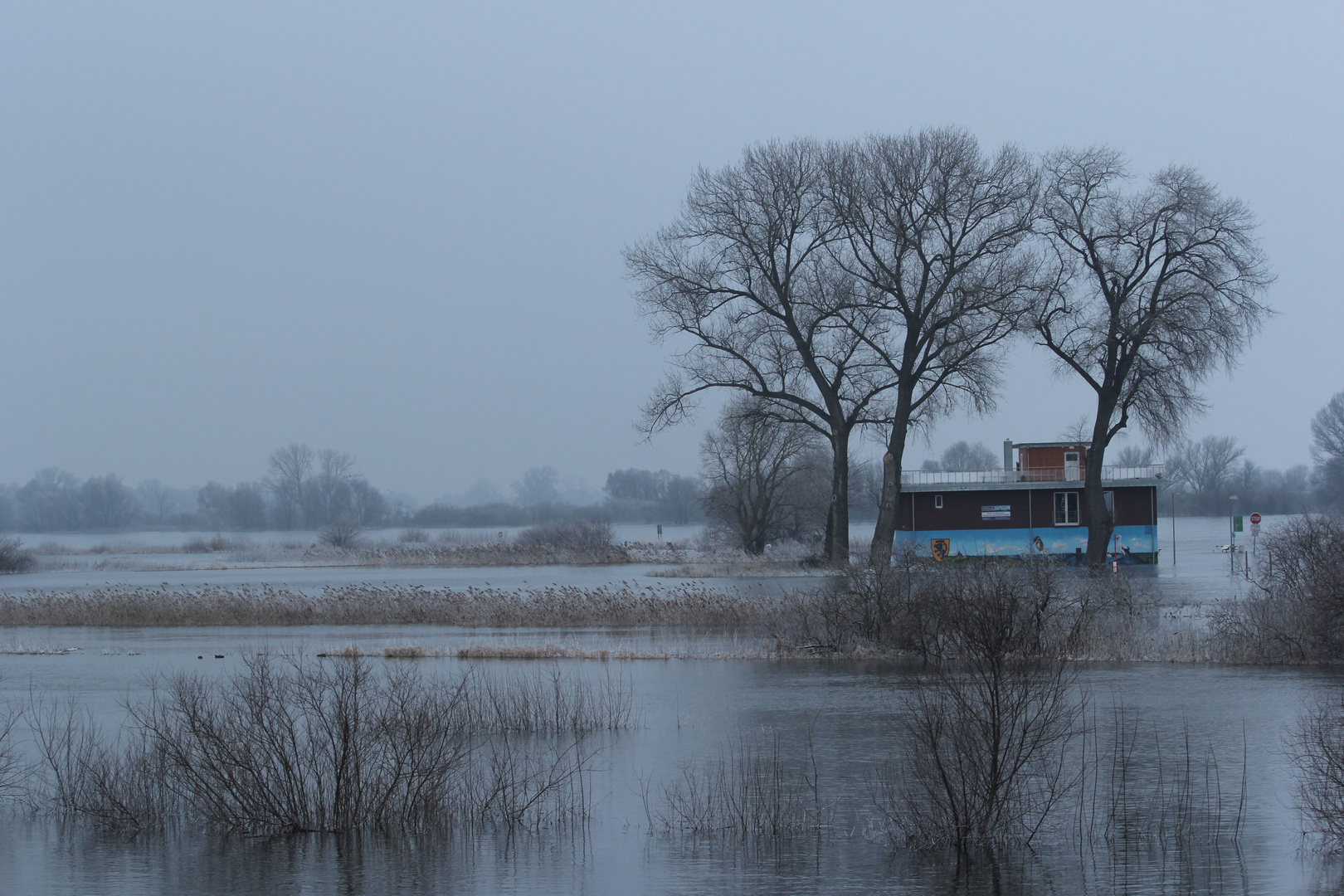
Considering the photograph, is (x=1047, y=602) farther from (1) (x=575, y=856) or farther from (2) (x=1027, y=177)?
(2) (x=1027, y=177)

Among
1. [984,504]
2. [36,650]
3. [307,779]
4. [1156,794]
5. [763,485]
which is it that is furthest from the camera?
[763,485]

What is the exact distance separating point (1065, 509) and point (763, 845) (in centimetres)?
4647

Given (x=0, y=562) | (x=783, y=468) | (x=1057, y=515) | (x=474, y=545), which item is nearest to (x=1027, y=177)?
(x=1057, y=515)

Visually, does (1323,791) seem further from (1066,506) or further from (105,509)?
(105,509)

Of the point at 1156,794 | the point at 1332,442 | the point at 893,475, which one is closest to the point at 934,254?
the point at 893,475

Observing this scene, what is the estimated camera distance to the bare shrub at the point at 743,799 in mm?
11727

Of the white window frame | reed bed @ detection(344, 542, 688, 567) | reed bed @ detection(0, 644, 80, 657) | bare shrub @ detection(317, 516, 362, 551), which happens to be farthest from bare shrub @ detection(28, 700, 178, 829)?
bare shrub @ detection(317, 516, 362, 551)

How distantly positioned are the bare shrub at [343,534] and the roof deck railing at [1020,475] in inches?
1888

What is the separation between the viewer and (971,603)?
21.2m

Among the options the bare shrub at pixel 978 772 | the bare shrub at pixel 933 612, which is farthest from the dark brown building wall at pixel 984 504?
the bare shrub at pixel 978 772

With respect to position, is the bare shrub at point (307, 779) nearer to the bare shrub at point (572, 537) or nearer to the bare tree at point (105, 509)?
the bare shrub at point (572, 537)

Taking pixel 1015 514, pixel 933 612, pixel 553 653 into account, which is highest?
pixel 1015 514

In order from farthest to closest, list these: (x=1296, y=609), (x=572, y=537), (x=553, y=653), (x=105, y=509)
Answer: (x=105, y=509) → (x=572, y=537) → (x=553, y=653) → (x=1296, y=609)

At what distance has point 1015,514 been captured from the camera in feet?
177
